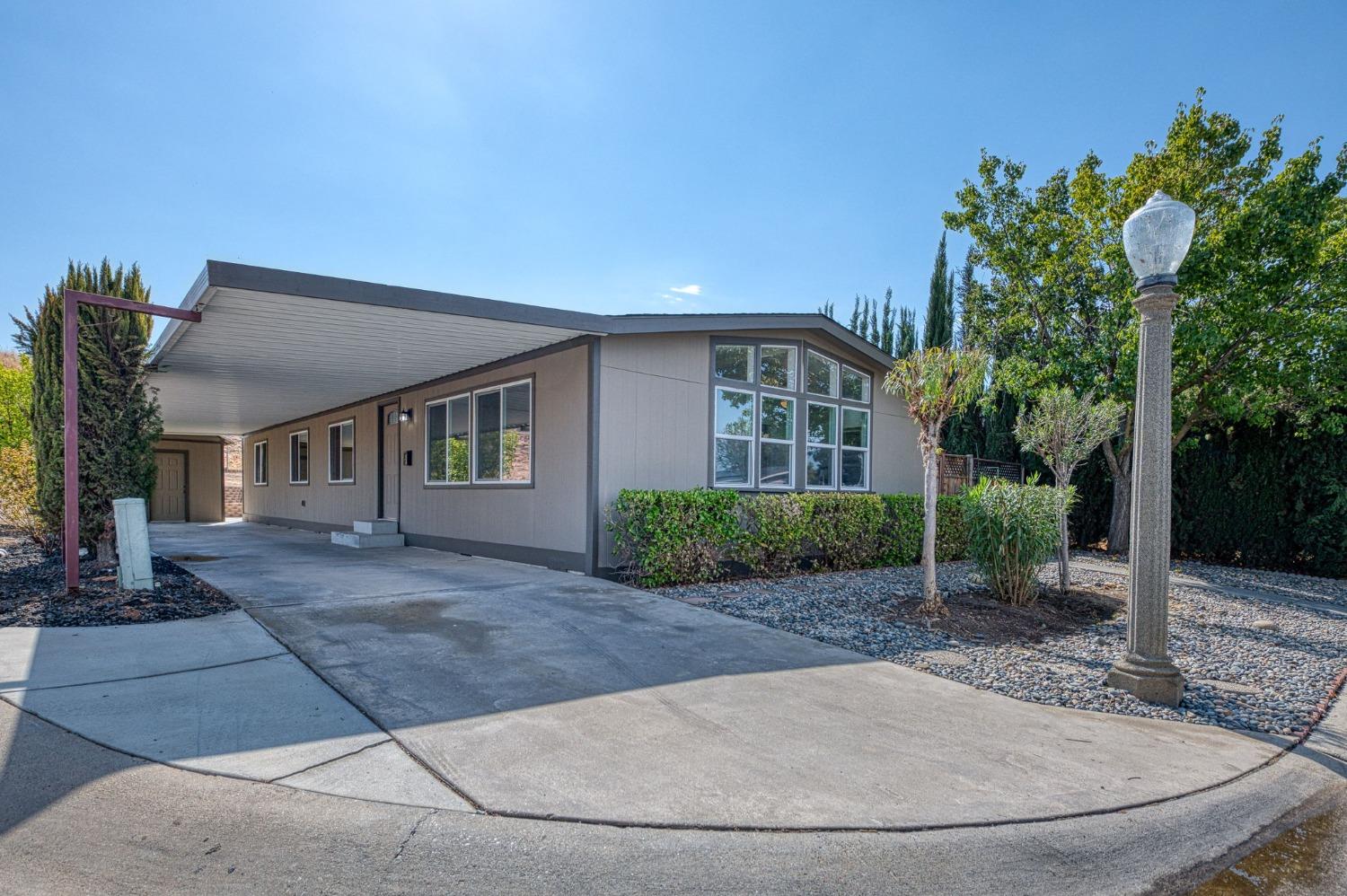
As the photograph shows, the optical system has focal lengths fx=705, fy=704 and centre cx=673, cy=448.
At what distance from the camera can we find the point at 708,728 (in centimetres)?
346

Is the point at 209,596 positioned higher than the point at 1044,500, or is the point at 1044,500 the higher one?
the point at 1044,500

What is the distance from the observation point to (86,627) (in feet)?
16.5

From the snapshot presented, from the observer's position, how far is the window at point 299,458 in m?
16.3

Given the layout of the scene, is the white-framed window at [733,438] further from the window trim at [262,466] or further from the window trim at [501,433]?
the window trim at [262,466]

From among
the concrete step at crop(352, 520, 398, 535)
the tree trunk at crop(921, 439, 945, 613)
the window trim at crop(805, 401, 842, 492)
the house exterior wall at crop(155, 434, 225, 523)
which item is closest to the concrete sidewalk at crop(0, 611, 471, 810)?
the tree trunk at crop(921, 439, 945, 613)

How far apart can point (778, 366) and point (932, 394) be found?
3.82 meters

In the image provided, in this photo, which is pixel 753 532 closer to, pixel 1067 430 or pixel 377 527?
pixel 1067 430

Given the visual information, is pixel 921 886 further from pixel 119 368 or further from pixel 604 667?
pixel 119 368

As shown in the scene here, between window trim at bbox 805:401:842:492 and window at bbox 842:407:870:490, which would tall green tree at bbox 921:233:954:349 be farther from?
window trim at bbox 805:401:842:492

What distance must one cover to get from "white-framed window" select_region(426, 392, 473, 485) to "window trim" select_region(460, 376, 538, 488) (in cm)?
6

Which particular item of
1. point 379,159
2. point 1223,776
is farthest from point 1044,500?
point 379,159

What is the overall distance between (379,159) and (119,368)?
4821mm

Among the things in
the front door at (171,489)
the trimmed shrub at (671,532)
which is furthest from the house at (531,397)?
the front door at (171,489)

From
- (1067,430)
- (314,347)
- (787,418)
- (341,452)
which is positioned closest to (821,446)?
(787,418)
